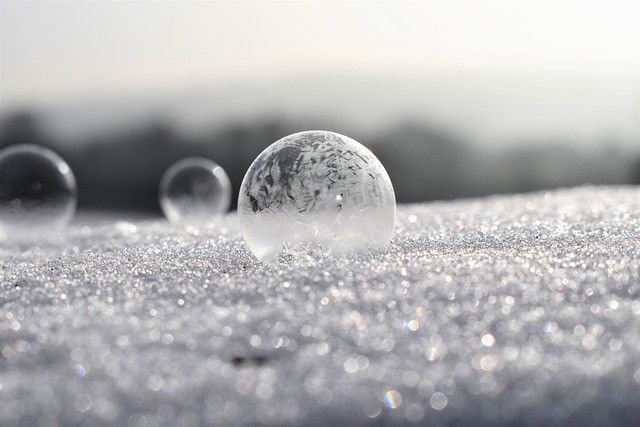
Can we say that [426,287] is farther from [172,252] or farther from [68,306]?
Answer: [172,252]

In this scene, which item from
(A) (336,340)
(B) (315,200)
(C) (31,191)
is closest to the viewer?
(A) (336,340)

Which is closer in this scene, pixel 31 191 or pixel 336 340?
pixel 336 340

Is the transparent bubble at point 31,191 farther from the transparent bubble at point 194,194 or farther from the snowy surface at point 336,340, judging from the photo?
the snowy surface at point 336,340

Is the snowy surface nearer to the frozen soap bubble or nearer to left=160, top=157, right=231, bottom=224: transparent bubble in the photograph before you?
the frozen soap bubble

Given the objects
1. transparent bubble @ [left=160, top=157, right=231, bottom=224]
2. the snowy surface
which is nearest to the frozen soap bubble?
the snowy surface

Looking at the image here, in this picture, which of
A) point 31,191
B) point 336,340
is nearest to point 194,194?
point 31,191

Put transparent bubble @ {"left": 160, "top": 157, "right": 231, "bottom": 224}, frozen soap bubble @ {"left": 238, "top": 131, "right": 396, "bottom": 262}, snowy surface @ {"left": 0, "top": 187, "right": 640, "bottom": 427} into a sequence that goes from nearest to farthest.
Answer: snowy surface @ {"left": 0, "top": 187, "right": 640, "bottom": 427}, frozen soap bubble @ {"left": 238, "top": 131, "right": 396, "bottom": 262}, transparent bubble @ {"left": 160, "top": 157, "right": 231, "bottom": 224}

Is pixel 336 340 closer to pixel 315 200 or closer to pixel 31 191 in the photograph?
pixel 315 200
